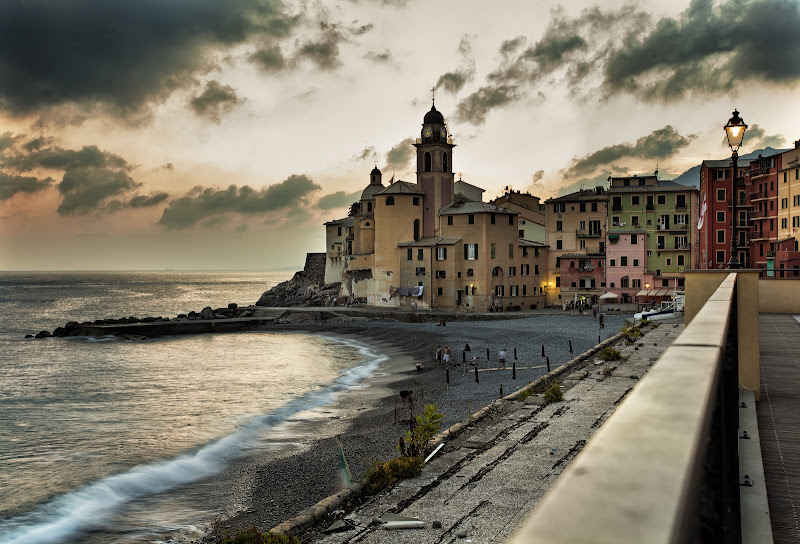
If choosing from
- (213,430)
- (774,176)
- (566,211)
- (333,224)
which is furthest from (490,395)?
(333,224)

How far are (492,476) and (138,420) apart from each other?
24.7 metres

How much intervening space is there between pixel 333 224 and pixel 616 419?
107 m

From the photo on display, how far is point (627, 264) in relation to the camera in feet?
234

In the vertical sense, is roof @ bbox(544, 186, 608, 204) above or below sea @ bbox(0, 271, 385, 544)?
above

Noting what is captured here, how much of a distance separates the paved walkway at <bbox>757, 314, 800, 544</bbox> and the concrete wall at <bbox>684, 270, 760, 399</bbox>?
0.57 meters

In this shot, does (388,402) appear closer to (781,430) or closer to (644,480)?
(781,430)

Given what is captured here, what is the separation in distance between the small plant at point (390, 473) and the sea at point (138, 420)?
19.2 ft

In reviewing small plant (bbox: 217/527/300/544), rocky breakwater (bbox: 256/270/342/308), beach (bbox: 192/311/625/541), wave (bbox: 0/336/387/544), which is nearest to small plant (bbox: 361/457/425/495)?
small plant (bbox: 217/527/300/544)

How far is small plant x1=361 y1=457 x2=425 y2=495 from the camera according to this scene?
14391 millimetres

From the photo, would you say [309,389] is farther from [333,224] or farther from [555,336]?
[333,224]

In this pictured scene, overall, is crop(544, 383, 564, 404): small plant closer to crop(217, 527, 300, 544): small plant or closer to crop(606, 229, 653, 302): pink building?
crop(217, 527, 300, 544): small plant

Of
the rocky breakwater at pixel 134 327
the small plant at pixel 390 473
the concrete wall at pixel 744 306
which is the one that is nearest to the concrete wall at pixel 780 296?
the concrete wall at pixel 744 306

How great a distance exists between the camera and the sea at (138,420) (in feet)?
65.5

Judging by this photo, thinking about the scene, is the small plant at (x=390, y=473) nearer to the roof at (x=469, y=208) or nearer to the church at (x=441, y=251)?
the church at (x=441, y=251)
